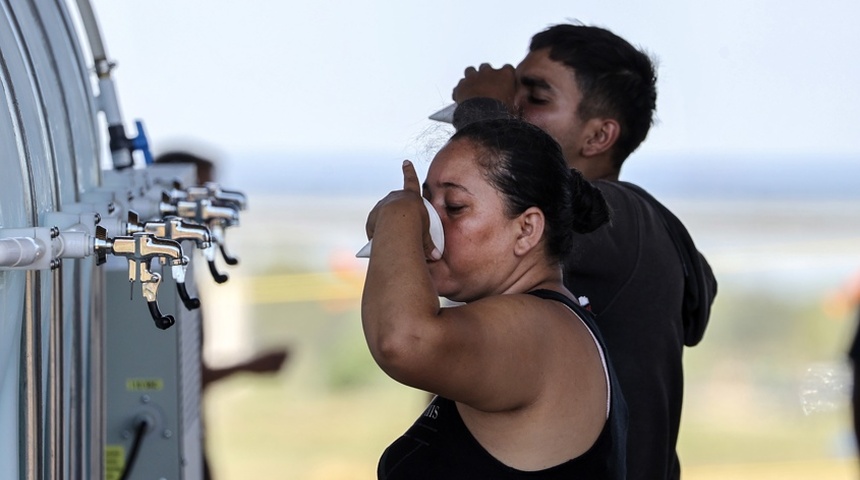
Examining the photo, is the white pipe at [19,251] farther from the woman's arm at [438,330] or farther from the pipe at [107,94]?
the pipe at [107,94]

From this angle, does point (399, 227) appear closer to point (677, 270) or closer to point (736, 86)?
point (677, 270)

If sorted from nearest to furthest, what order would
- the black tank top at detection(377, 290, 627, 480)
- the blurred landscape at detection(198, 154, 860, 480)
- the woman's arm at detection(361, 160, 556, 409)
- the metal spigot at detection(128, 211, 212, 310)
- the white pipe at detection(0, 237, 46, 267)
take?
the white pipe at detection(0, 237, 46, 267)
the woman's arm at detection(361, 160, 556, 409)
the black tank top at detection(377, 290, 627, 480)
the metal spigot at detection(128, 211, 212, 310)
the blurred landscape at detection(198, 154, 860, 480)

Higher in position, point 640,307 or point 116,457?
point 640,307

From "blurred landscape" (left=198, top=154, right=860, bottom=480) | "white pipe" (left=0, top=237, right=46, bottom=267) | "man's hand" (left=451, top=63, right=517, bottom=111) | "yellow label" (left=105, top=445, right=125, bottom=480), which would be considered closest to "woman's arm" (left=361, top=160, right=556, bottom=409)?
"white pipe" (left=0, top=237, right=46, bottom=267)

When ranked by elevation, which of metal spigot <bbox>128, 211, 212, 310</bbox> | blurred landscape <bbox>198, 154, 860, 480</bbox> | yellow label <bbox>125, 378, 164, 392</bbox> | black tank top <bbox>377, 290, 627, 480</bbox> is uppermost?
metal spigot <bbox>128, 211, 212, 310</bbox>

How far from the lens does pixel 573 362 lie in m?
1.29

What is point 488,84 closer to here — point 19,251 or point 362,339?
point 19,251

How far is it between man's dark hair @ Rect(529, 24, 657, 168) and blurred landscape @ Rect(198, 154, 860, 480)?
382cm

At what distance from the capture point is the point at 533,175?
134 centimetres

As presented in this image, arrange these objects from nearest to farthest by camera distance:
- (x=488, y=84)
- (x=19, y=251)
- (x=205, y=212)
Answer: (x=19, y=251), (x=205, y=212), (x=488, y=84)

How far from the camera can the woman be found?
1.20 metres

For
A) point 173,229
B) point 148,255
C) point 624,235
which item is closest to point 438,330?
point 148,255

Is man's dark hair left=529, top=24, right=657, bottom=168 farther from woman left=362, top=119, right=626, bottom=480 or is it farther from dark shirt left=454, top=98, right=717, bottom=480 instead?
woman left=362, top=119, right=626, bottom=480

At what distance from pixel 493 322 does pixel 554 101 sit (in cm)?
80
